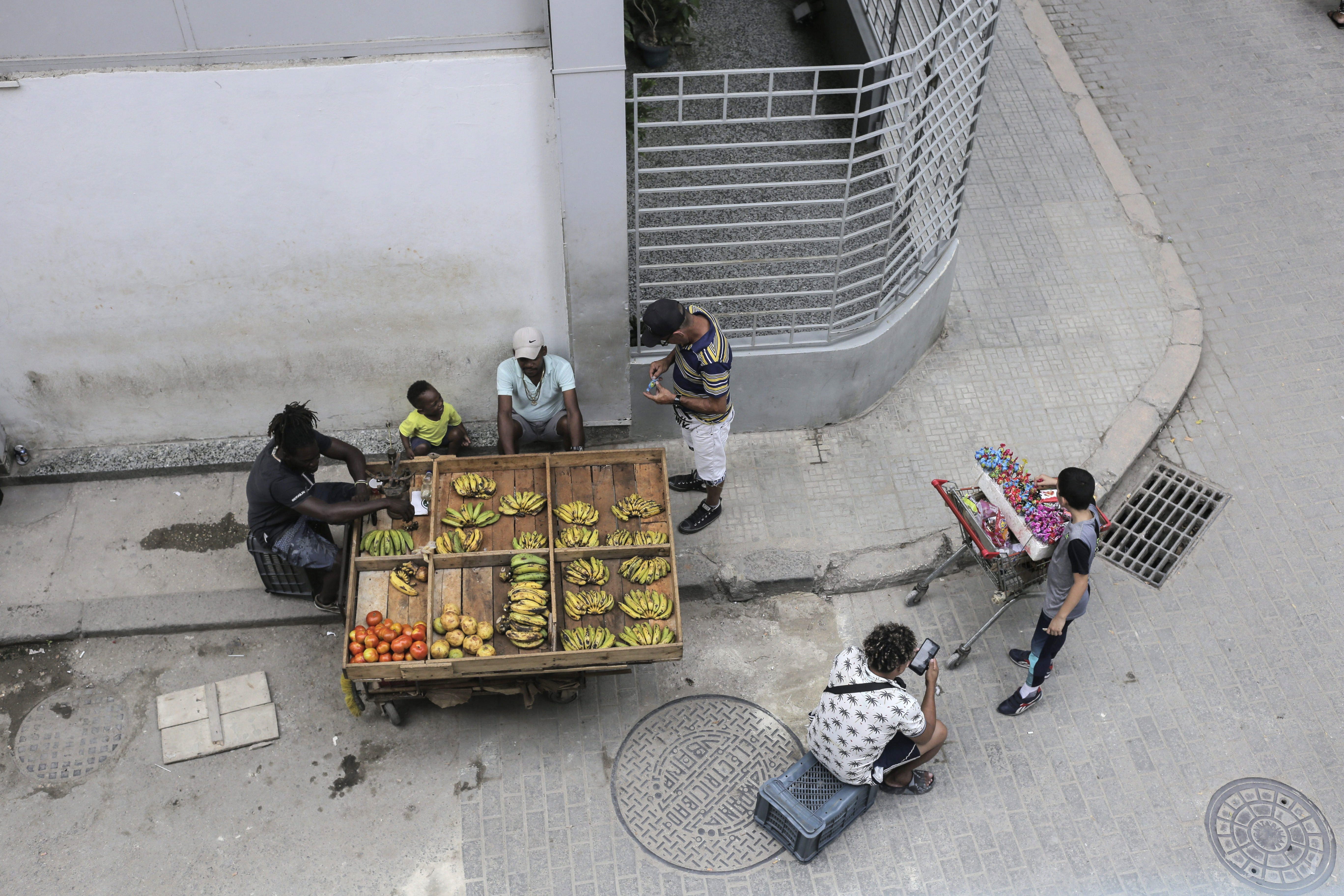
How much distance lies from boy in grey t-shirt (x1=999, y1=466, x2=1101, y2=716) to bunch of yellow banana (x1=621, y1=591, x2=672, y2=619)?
227 centimetres

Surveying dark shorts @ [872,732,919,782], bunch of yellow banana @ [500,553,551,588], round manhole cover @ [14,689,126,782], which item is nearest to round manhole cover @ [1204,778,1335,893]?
dark shorts @ [872,732,919,782]

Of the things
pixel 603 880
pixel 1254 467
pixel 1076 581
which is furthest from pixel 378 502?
pixel 1254 467

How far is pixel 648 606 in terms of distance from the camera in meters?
6.40

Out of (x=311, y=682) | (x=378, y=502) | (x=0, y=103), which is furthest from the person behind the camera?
(x=311, y=682)

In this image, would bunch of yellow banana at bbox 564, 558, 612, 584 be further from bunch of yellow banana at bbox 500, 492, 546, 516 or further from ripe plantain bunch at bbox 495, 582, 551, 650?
bunch of yellow banana at bbox 500, 492, 546, 516

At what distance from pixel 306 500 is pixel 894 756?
149 inches

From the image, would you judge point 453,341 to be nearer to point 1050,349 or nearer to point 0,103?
point 0,103

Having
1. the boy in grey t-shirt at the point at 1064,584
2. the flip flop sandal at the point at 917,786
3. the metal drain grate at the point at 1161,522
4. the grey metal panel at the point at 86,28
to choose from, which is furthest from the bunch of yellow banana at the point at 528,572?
the metal drain grate at the point at 1161,522

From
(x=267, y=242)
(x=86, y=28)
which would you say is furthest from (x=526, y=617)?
(x=86, y=28)

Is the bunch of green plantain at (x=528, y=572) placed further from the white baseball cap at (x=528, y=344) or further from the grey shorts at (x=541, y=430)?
the white baseball cap at (x=528, y=344)

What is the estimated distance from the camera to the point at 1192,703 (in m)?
6.97

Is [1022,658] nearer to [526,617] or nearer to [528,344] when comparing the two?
[526,617]

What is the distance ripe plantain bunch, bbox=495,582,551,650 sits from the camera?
6211mm

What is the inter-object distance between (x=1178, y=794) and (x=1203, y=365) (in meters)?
3.94
